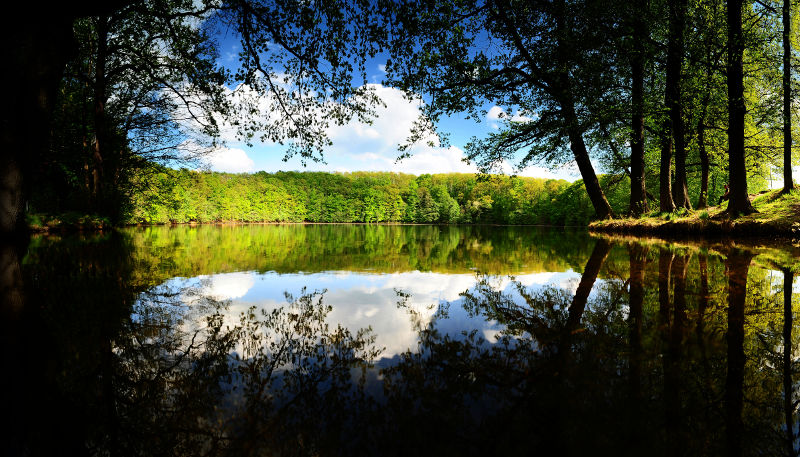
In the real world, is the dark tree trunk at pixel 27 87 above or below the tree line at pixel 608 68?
below

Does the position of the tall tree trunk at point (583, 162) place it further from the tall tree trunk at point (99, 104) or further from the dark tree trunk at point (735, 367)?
the tall tree trunk at point (99, 104)

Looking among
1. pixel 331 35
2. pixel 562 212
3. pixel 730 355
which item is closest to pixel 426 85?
pixel 331 35

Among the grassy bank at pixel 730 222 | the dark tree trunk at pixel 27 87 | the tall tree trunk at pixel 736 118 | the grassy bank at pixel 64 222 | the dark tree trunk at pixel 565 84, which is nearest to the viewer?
the dark tree trunk at pixel 27 87

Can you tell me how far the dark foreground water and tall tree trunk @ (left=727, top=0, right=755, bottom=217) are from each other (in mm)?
7748

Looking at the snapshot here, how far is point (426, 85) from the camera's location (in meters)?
10.9

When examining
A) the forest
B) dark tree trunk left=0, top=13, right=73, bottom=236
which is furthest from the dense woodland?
the forest

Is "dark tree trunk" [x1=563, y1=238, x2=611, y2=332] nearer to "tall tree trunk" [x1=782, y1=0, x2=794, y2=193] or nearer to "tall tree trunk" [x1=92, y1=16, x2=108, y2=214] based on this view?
"tall tree trunk" [x1=782, y1=0, x2=794, y2=193]

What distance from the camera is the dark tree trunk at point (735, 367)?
1559 mm

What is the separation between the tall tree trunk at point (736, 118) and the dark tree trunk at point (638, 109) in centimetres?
226

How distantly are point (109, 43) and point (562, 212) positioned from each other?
6664cm

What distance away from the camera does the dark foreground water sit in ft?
5.20

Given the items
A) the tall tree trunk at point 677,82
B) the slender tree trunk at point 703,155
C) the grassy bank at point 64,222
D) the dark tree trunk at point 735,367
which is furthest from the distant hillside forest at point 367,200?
the dark tree trunk at point 735,367

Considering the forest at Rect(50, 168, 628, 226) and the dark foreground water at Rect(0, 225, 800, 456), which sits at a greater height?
the forest at Rect(50, 168, 628, 226)

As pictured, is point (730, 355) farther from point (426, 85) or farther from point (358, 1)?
point (426, 85)
